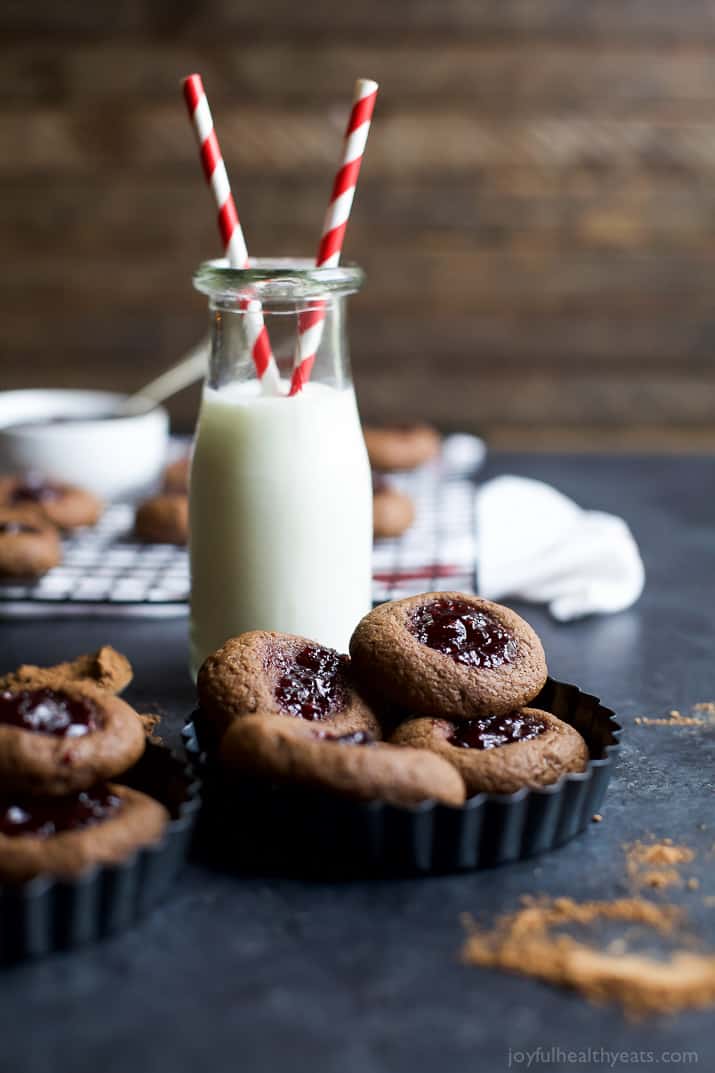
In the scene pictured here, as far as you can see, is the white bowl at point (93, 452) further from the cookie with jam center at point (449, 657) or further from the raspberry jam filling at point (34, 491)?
the cookie with jam center at point (449, 657)

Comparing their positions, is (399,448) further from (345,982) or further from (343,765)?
(345,982)

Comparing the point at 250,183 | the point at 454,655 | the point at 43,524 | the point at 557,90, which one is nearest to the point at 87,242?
the point at 250,183

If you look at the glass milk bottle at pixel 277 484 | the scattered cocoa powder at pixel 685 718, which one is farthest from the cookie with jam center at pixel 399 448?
the scattered cocoa powder at pixel 685 718

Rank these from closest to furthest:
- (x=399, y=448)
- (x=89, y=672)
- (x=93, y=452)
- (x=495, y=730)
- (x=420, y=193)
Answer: (x=495, y=730)
(x=89, y=672)
(x=93, y=452)
(x=399, y=448)
(x=420, y=193)

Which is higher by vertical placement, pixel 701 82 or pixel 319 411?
pixel 701 82

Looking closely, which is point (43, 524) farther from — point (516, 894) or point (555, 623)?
point (516, 894)

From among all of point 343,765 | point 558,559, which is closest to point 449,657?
point 343,765

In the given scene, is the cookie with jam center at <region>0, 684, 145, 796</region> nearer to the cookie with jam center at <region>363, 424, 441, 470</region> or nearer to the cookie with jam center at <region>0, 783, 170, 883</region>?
the cookie with jam center at <region>0, 783, 170, 883</region>
